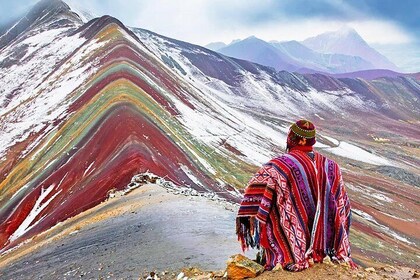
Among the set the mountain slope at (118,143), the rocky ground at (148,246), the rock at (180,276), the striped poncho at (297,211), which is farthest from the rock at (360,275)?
the mountain slope at (118,143)

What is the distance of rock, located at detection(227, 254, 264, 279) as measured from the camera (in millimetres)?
4406

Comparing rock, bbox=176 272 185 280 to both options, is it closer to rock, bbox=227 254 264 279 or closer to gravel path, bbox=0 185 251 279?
gravel path, bbox=0 185 251 279

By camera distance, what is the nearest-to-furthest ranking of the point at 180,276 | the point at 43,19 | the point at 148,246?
1. the point at 180,276
2. the point at 148,246
3. the point at 43,19

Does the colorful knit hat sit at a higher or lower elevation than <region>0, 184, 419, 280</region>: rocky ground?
higher

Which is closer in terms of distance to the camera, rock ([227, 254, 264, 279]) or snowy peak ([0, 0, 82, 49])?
rock ([227, 254, 264, 279])

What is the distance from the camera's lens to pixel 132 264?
7.83 metres

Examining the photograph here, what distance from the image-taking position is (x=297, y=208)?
14.0 feet

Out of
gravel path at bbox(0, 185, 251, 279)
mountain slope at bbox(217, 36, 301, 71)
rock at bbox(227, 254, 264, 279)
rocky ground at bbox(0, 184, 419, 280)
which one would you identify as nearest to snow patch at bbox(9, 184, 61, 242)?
Answer: rocky ground at bbox(0, 184, 419, 280)

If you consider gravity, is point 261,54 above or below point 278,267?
above

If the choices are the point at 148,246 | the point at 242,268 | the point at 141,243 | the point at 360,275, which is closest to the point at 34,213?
the point at 141,243

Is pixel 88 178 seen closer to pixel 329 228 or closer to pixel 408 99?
pixel 329 228

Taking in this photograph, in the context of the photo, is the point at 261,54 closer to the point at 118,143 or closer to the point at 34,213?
the point at 118,143

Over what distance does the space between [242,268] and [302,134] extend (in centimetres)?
146

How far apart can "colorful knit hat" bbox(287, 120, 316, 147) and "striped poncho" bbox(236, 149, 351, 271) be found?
0.32ft
